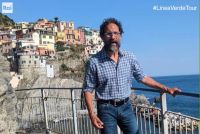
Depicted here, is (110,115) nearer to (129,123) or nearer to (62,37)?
(129,123)

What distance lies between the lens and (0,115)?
7121mm

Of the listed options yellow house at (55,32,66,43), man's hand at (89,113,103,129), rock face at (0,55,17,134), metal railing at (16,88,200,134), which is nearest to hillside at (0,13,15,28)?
yellow house at (55,32,66,43)

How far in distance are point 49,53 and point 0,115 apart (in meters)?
99.6

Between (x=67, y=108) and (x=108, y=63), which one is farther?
(x=67, y=108)

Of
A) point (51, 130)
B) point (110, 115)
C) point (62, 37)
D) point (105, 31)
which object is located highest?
point (62, 37)

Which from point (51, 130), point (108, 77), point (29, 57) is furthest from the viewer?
point (29, 57)

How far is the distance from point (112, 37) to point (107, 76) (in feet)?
1.29

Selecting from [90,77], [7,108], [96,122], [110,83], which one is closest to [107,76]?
[110,83]

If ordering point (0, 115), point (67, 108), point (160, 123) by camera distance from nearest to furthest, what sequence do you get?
point (160, 123) < point (0, 115) < point (67, 108)

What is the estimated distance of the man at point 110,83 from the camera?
4.64 m

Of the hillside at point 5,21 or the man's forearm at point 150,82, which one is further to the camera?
the hillside at point 5,21

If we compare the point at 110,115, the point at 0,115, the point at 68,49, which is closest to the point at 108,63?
the point at 110,115

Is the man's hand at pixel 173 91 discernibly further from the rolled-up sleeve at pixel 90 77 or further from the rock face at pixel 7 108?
the rock face at pixel 7 108

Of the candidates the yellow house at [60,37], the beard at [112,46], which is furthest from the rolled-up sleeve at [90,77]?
the yellow house at [60,37]
